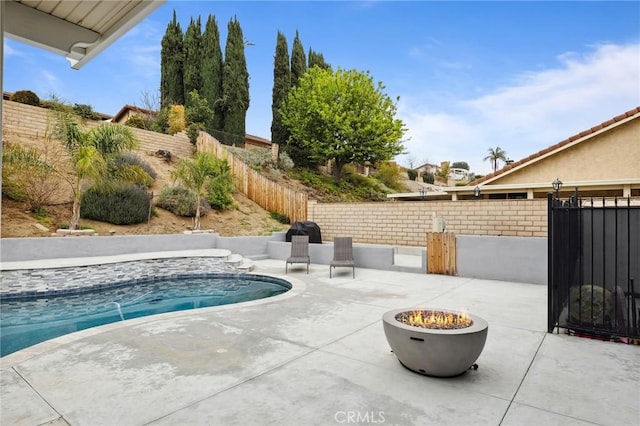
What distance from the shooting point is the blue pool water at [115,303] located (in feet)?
20.3

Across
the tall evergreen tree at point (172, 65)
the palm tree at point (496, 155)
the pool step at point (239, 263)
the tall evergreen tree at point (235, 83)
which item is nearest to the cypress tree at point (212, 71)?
the tall evergreen tree at point (235, 83)

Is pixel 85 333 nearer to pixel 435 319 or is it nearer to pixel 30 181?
pixel 435 319

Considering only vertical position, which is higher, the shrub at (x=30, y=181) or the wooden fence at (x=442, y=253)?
the shrub at (x=30, y=181)

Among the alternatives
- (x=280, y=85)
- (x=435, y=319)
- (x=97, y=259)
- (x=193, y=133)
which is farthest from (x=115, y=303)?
(x=280, y=85)

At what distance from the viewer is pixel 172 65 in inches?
1097

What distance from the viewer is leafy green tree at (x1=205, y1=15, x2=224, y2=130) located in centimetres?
2716

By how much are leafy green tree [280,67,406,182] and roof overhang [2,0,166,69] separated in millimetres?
23769

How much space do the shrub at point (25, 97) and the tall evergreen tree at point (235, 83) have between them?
11.5m

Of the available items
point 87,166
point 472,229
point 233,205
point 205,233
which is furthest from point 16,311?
point 472,229

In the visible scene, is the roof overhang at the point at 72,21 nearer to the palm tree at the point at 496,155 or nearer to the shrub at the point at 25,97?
the shrub at the point at 25,97

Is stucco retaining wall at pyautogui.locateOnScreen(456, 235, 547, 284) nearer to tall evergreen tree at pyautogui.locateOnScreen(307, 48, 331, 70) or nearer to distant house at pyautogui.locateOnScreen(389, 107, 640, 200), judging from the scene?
distant house at pyautogui.locateOnScreen(389, 107, 640, 200)

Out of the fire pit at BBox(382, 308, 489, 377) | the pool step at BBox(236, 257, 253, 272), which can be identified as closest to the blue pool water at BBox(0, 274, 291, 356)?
the pool step at BBox(236, 257, 253, 272)

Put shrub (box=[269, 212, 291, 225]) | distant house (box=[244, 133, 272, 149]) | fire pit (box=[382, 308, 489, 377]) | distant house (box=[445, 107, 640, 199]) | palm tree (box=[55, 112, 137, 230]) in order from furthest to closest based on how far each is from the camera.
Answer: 1. distant house (box=[244, 133, 272, 149])
2. shrub (box=[269, 212, 291, 225])
3. distant house (box=[445, 107, 640, 199])
4. palm tree (box=[55, 112, 137, 230])
5. fire pit (box=[382, 308, 489, 377])

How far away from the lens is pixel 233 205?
16.8m
